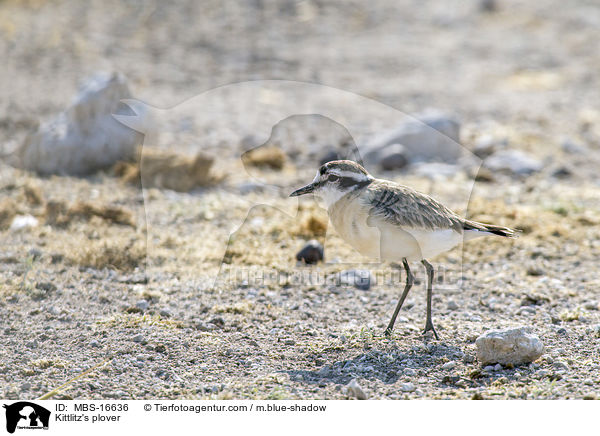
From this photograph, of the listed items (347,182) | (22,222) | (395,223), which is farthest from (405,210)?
(22,222)

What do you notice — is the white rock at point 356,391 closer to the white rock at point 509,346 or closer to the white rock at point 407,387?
the white rock at point 407,387

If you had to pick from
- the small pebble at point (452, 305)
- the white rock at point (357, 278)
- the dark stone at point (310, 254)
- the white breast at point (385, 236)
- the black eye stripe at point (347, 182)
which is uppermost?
the black eye stripe at point (347, 182)

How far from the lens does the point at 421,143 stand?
38.1ft

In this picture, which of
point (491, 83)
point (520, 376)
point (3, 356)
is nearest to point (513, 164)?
point (491, 83)

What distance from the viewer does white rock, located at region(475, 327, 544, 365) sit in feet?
18.3

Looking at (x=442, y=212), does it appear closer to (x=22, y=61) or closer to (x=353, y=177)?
(x=353, y=177)

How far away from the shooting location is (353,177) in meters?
6.32

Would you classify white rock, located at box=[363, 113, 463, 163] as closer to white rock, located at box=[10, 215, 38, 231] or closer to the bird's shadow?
white rock, located at box=[10, 215, 38, 231]

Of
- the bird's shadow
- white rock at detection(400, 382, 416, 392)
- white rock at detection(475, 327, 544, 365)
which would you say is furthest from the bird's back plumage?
white rock at detection(400, 382, 416, 392)

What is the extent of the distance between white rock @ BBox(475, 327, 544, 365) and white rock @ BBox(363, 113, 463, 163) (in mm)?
5949

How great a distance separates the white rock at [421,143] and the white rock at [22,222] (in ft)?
16.1

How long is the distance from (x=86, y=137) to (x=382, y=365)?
20.7 ft

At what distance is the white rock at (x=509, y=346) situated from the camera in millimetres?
5578
